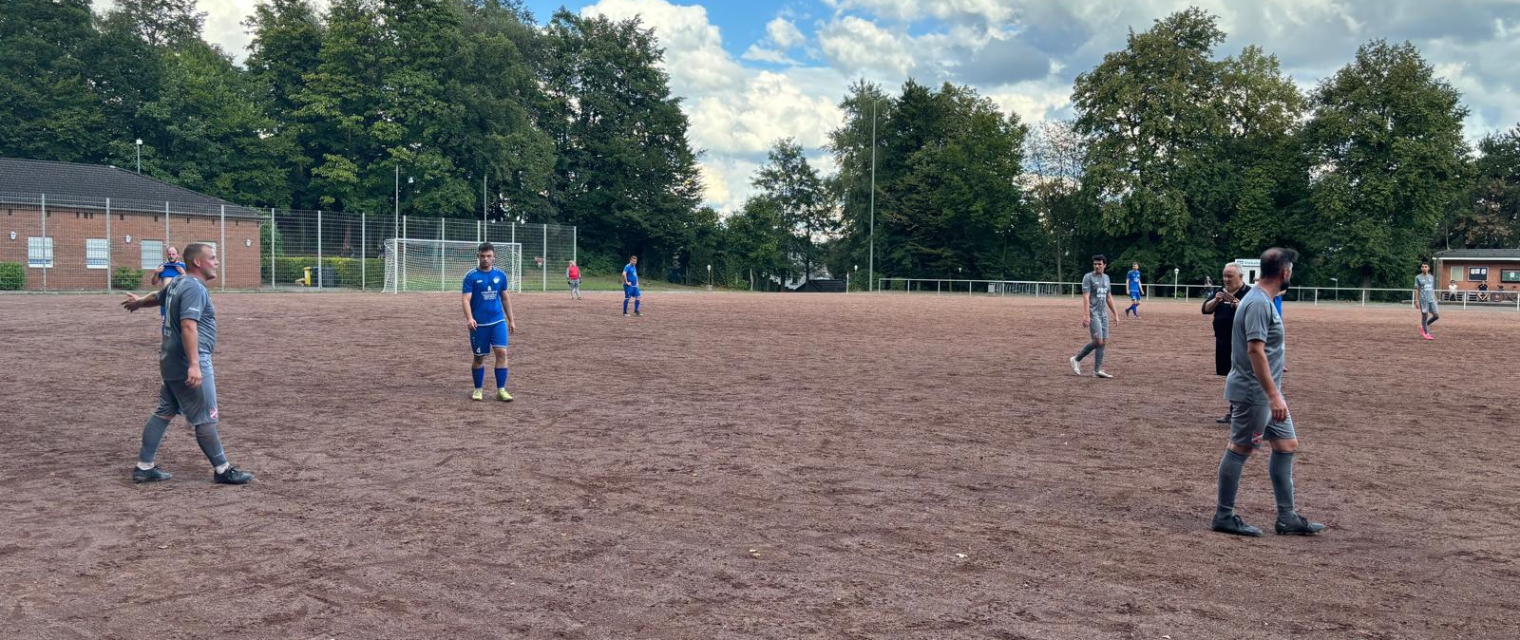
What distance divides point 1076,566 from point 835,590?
141cm

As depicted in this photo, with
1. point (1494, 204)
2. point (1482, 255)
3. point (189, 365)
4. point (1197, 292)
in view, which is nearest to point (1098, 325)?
point (189, 365)

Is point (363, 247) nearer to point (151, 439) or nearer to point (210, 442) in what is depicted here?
point (151, 439)

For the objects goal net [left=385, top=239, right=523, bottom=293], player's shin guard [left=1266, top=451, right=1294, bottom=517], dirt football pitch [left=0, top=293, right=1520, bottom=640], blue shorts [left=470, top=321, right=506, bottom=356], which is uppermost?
goal net [left=385, top=239, right=523, bottom=293]

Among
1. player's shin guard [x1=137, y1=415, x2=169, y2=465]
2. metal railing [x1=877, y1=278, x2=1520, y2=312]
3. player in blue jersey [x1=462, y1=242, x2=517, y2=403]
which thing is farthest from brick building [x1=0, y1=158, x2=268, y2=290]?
metal railing [x1=877, y1=278, x2=1520, y2=312]

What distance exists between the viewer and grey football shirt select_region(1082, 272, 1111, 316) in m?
13.5

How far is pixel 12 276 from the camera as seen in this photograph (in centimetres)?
3444

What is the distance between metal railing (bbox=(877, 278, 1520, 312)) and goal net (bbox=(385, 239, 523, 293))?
29310 mm

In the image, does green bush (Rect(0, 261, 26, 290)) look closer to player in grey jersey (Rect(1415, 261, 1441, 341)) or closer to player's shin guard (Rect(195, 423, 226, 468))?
player's shin guard (Rect(195, 423, 226, 468))

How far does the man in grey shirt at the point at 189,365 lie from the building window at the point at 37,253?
36231mm

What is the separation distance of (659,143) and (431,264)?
33450 mm

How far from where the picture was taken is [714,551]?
536cm

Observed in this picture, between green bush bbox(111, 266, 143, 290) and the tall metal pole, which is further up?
the tall metal pole

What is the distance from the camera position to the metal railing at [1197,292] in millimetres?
49369

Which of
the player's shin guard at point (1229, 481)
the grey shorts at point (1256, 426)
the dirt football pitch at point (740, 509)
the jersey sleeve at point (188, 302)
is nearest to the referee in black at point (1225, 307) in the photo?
the dirt football pitch at point (740, 509)
